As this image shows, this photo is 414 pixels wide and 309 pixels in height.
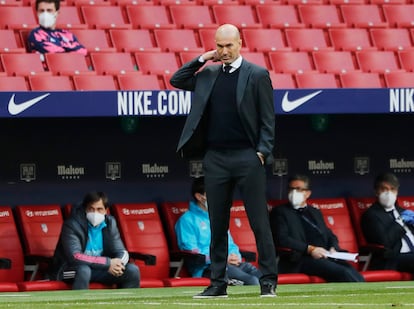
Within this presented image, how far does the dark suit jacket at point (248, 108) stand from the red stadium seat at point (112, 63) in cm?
418

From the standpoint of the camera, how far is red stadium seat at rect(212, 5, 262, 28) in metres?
15.3

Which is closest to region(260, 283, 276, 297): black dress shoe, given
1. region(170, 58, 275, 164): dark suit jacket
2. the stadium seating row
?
region(170, 58, 275, 164): dark suit jacket

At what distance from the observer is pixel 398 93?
13242mm

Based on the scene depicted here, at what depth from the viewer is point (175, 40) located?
14406mm

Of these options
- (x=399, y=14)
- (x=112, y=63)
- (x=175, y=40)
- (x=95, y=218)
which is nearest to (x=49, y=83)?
(x=112, y=63)

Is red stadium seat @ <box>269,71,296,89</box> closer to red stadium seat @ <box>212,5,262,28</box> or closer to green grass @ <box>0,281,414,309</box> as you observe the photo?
red stadium seat @ <box>212,5,262,28</box>

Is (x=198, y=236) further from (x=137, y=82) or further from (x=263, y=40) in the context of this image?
(x=263, y=40)

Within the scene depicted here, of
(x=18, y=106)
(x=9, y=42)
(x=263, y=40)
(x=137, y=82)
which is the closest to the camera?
(x=18, y=106)

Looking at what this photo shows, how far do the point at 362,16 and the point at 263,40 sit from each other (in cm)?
170

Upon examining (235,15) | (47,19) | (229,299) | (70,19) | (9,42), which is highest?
(235,15)

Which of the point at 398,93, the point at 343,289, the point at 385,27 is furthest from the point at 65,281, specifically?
the point at 385,27

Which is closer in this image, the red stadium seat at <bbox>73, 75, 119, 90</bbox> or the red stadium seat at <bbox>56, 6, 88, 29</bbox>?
the red stadium seat at <bbox>73, 75, 119, 90</bbox>

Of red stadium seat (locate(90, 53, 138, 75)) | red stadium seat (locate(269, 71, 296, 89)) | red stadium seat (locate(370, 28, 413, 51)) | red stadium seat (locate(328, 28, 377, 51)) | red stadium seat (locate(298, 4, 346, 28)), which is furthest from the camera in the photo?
red stadium seat (locate(298, 4, 346, 28))

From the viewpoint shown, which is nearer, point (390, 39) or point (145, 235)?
point (145, 235)
